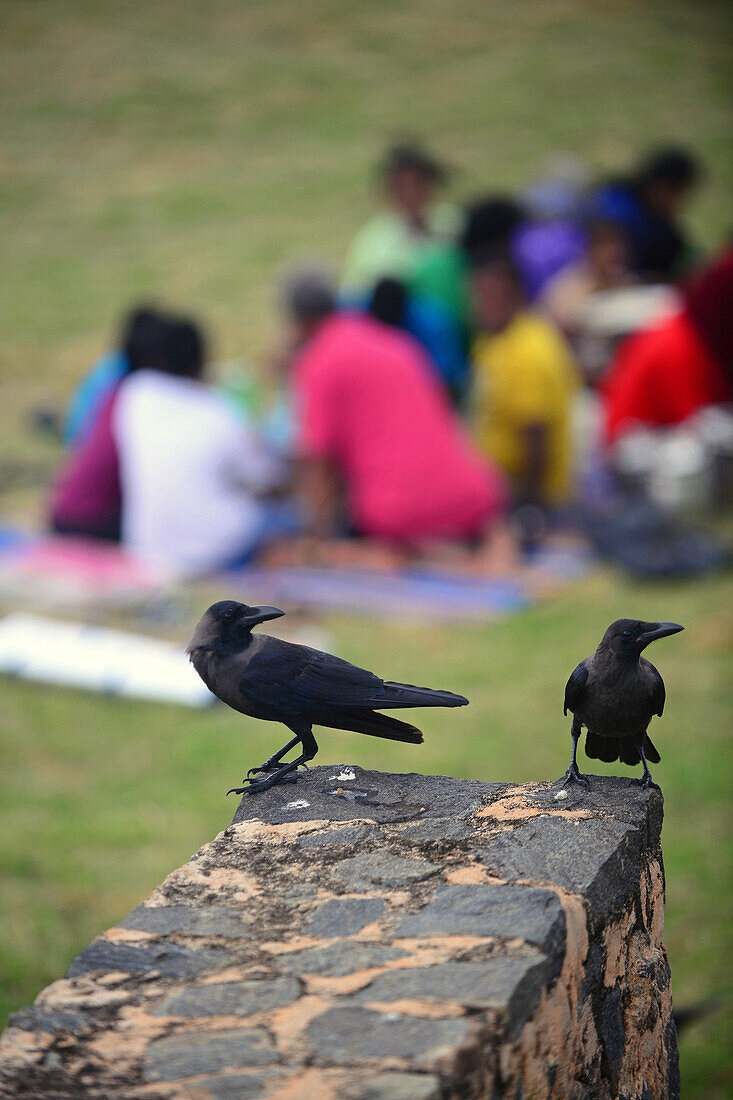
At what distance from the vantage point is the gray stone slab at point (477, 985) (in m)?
1.52

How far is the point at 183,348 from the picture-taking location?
18.6ft

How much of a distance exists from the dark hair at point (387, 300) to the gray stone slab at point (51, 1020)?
569cm

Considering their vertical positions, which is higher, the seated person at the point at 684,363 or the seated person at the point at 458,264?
the seated person at the point at 458,264

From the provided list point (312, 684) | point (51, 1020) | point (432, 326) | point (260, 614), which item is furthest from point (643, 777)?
point (432, 326)

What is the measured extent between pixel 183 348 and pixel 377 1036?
4.60 m

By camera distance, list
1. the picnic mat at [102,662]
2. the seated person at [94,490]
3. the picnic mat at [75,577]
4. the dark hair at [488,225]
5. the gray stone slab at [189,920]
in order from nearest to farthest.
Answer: the gray stone slab at [189,920]
the picnic mat at [102,662]
the picnic mat at [75,577]
the seated person at [94,490]
the dark hair at [488,225]

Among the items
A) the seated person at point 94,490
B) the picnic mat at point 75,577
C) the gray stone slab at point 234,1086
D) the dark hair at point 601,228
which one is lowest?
the gray stone slab at point 234,1086

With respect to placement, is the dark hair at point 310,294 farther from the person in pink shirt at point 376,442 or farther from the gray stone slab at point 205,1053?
the gray stone slab at point 205,1053

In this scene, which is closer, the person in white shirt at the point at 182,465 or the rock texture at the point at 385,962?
the rock texture at the point at 385,962

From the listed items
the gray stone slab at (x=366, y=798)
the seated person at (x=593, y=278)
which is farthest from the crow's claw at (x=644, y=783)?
the seated person at (x=593, y=278)

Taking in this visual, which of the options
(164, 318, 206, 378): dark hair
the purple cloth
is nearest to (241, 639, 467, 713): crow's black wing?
(164, 318, 206, 378): dark hair

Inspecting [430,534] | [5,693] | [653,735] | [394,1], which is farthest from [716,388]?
[5,693]

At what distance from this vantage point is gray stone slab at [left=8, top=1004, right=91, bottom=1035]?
1534mm

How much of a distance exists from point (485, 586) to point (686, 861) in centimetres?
234
